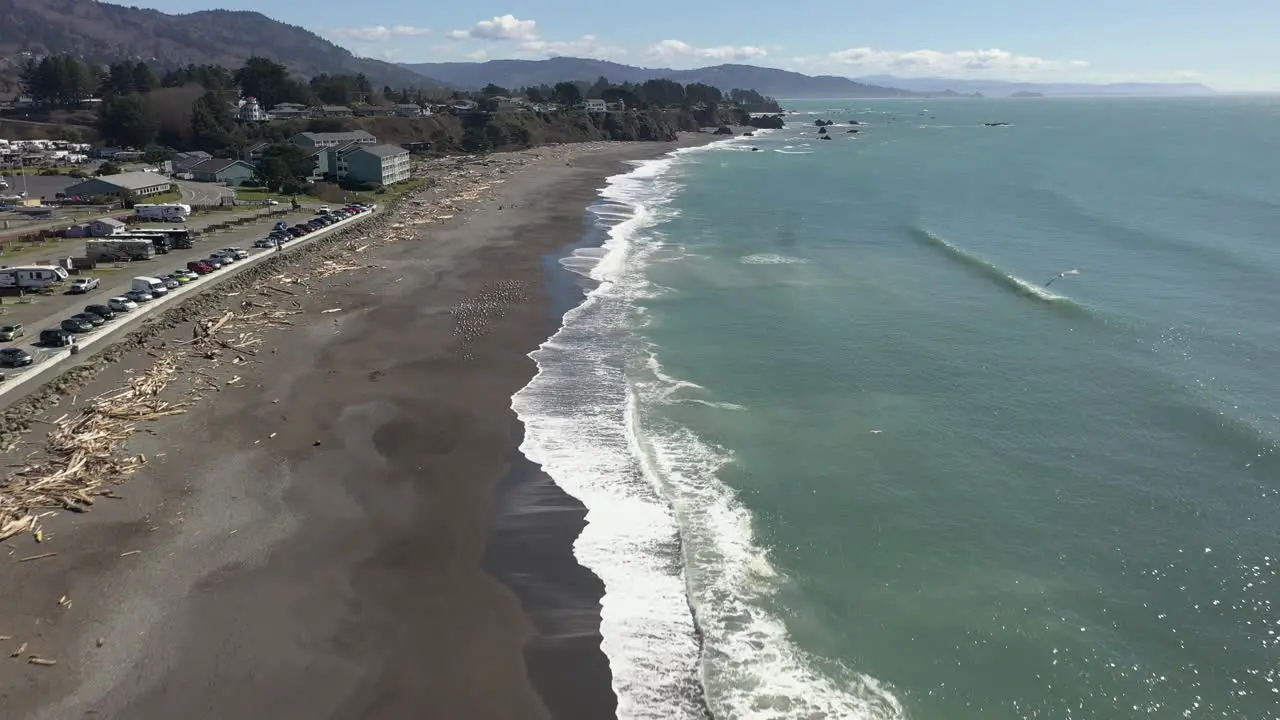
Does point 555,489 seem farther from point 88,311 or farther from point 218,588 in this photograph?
point 88,311

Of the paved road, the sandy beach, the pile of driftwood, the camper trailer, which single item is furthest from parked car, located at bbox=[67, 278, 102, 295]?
the paved road

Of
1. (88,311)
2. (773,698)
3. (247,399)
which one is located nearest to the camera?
(773,698)

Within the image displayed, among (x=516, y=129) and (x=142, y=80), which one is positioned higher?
(x=142, y=80)

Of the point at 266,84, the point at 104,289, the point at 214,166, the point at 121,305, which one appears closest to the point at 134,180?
the point at 214,166

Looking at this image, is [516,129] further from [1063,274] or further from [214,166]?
[1063,274]

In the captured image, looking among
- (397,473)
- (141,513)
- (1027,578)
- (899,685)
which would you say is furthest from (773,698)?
(141,513)

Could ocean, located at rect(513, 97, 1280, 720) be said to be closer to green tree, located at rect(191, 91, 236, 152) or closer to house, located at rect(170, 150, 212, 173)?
house, located at rect(170, 150, 212, 173)
